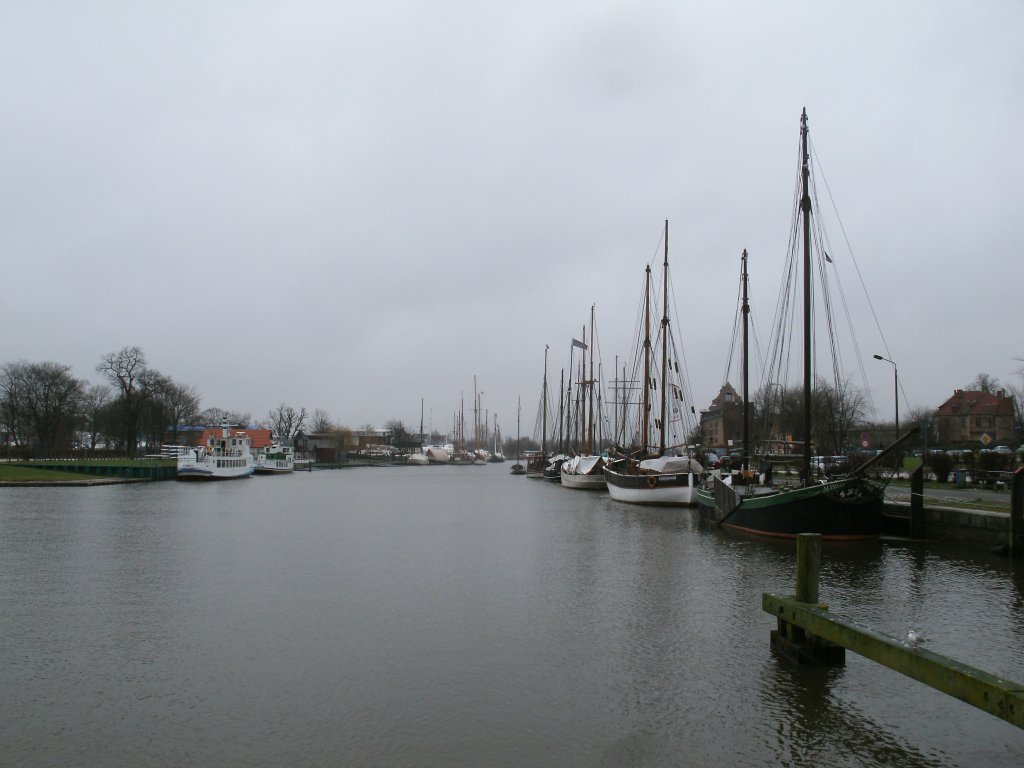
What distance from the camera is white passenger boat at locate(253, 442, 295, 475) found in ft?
328

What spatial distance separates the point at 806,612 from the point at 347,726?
6.13 metres

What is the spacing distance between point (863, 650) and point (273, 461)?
337 feet

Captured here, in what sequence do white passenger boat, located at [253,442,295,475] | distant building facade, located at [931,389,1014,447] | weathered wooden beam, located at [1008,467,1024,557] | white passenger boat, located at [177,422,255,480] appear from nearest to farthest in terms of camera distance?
weathered wooden beam, located at [1008,467,1024,557], white passenger boat, located at [177,422,255,480], distant building facade, located at [931,389,1014,447], white passenger boat, located at [253,442,295,475]

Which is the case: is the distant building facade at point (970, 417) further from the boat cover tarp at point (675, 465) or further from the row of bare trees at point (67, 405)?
the row of bare trees at point (67, 405)

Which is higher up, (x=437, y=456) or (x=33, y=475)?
(x=33, y=475)

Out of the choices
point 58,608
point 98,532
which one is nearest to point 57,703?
point 58,608

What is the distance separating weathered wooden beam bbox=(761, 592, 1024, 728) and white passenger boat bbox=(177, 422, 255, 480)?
74.4 meters

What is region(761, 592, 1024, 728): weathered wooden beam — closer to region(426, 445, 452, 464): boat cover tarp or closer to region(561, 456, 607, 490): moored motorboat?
region(561, 456, 607, 490): moored motorboat

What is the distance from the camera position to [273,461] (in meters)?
104

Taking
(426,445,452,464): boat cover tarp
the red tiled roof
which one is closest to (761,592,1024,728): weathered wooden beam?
the red tiled roof

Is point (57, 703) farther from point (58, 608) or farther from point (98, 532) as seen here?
point (98, 532)

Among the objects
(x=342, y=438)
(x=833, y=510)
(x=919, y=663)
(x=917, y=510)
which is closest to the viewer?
(x=919, y=663)

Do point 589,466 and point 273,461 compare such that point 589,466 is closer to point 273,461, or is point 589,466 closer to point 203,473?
point 203,473

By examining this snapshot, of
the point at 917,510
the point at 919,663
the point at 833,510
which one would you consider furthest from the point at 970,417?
the point at 919,663
